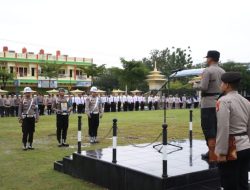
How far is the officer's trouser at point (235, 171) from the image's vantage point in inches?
186

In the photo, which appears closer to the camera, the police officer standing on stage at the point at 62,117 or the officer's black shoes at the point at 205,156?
the officer's black shoes at the point at 205,156

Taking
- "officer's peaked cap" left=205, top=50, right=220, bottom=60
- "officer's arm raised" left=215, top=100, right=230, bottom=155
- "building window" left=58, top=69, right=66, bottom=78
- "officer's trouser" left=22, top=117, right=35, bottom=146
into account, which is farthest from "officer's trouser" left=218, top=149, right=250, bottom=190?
"building window" left=58, top=69, right=66, bottom=78

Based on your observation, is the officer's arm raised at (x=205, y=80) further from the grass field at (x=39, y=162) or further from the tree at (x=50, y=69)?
the tree at (x=50, y=69)

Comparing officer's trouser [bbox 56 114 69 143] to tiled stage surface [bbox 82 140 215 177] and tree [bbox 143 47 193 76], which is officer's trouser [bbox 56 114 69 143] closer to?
tiled stage surface [bbox 82 140 215 177]

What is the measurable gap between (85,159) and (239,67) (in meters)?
36.9

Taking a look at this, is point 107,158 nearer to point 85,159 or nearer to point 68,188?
point 85,159

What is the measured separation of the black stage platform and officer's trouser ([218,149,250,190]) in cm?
175

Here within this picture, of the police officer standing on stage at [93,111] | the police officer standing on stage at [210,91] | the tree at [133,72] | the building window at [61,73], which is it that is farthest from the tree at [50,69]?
the police officer standing on stage at [210,91]

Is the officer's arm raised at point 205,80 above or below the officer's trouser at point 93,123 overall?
above

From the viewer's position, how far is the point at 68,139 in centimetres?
1479

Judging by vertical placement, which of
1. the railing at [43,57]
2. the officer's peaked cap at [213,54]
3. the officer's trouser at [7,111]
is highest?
the railing at [43,57]

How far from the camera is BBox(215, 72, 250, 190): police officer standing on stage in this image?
4.65 metres

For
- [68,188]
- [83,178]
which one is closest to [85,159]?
[83,178]

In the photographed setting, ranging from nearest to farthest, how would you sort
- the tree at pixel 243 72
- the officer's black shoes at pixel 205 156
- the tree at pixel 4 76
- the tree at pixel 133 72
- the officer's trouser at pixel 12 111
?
the officer's black shoes at pixel 205 156
the officer's trouser at pixel 12 111
the tree at pixel 243 72
the tree at pixel 4 76
the tree at pixel 133 72
